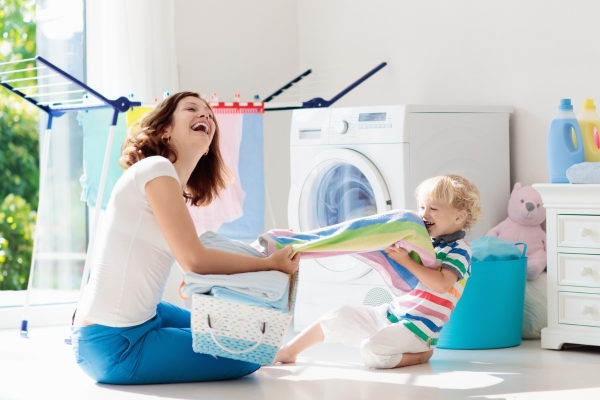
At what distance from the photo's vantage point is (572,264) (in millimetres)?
A: 2982

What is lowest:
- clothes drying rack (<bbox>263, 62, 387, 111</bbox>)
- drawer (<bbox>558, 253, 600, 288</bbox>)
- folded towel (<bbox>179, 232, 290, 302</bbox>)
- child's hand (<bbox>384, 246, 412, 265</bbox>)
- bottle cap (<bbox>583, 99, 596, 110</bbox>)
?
drawer (<bbox>558, 253, 600, 288</bbox>)

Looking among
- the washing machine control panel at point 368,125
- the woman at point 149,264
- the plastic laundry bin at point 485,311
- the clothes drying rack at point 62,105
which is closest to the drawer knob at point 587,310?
the plastic laundry bin at point 485,311

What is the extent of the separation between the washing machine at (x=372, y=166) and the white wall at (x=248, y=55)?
85 cm

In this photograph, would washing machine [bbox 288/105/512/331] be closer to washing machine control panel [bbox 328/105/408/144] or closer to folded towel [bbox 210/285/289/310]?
washing machine control panel [bbox 328/105/408/144]

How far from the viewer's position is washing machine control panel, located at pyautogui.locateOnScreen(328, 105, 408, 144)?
3.20 metres

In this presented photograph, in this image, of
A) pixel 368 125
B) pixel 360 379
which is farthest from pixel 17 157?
pixel 360 379

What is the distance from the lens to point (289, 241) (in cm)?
246

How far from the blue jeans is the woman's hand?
0.32m

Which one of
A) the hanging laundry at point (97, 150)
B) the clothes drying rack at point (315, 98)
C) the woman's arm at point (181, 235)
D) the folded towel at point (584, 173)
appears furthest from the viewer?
the clothes drying rack at point (315, 98)

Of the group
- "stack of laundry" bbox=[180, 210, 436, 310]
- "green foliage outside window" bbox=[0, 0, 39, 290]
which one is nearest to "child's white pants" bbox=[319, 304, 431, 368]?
"stack of laundry" bbox=[180, 210, 436, 310]

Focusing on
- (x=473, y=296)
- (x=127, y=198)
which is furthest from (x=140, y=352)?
(x=473, y=296)

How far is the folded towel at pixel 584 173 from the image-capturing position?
2.87 meters

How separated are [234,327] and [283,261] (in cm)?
23

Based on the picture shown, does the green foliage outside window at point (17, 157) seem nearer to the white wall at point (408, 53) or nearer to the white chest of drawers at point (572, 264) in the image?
the white wall at point (408, 53)
